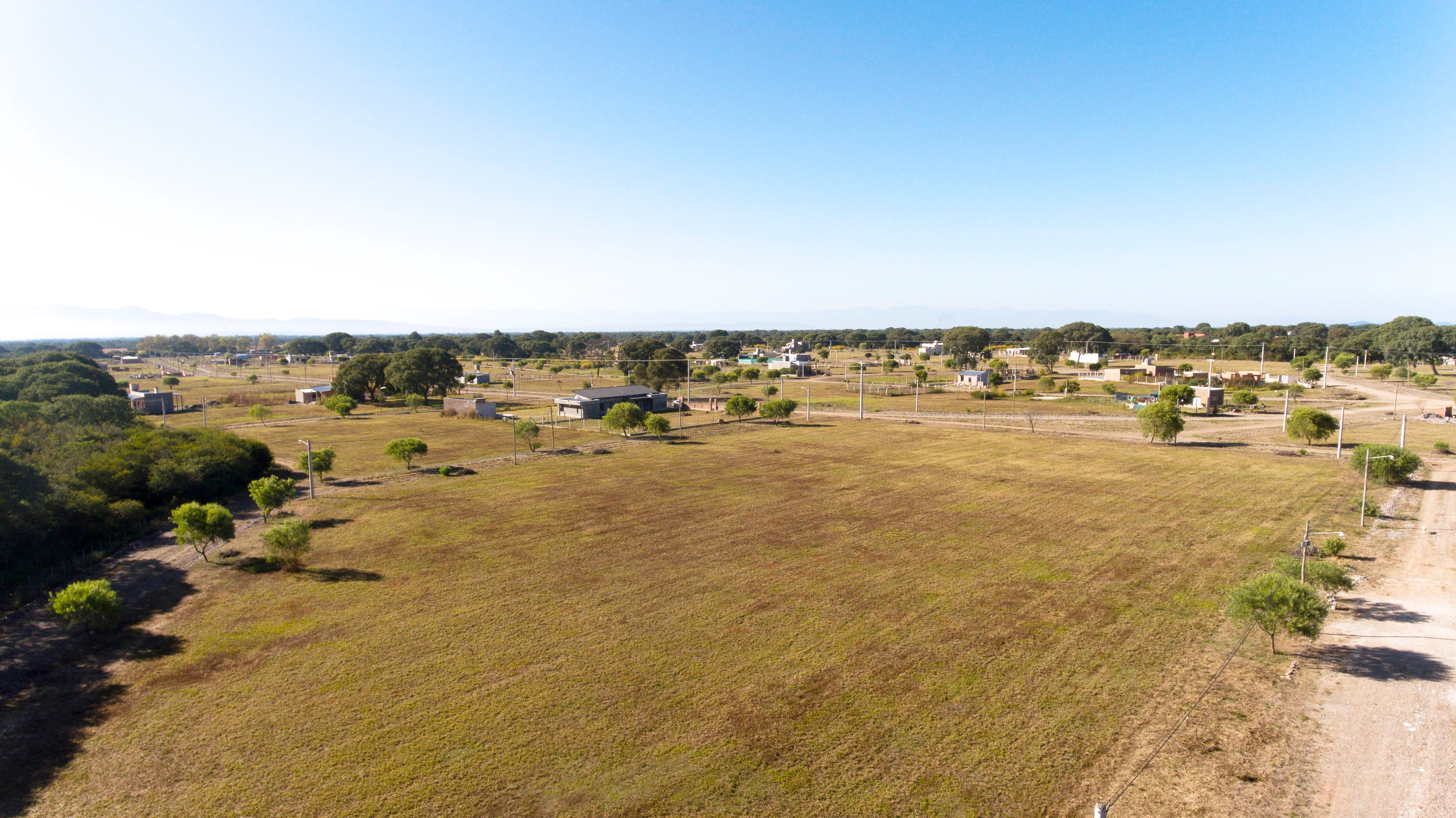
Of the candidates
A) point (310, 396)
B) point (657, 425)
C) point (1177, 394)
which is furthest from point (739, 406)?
point (310, 396)

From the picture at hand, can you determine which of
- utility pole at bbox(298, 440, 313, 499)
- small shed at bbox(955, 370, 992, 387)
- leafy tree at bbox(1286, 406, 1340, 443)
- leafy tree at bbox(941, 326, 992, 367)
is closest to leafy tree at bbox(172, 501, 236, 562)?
utility pole at bbox(298, 440, 313, 499)

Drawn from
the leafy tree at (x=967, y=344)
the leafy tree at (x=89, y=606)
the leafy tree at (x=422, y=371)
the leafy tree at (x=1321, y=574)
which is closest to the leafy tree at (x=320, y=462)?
the leafy tree at (x=89, y=606)

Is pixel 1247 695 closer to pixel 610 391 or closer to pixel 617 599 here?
pixel 617 599

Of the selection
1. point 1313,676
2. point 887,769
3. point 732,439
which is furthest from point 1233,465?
point 887,769

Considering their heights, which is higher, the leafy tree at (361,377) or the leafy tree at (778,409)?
the leafy tree at (361,377)

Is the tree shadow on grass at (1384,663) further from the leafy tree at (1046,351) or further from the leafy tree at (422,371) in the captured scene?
the leafy tree at (1046,351)

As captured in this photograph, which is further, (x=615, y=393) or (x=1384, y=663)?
(x=615, y=393)

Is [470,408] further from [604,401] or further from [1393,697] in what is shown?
[1393,697]
